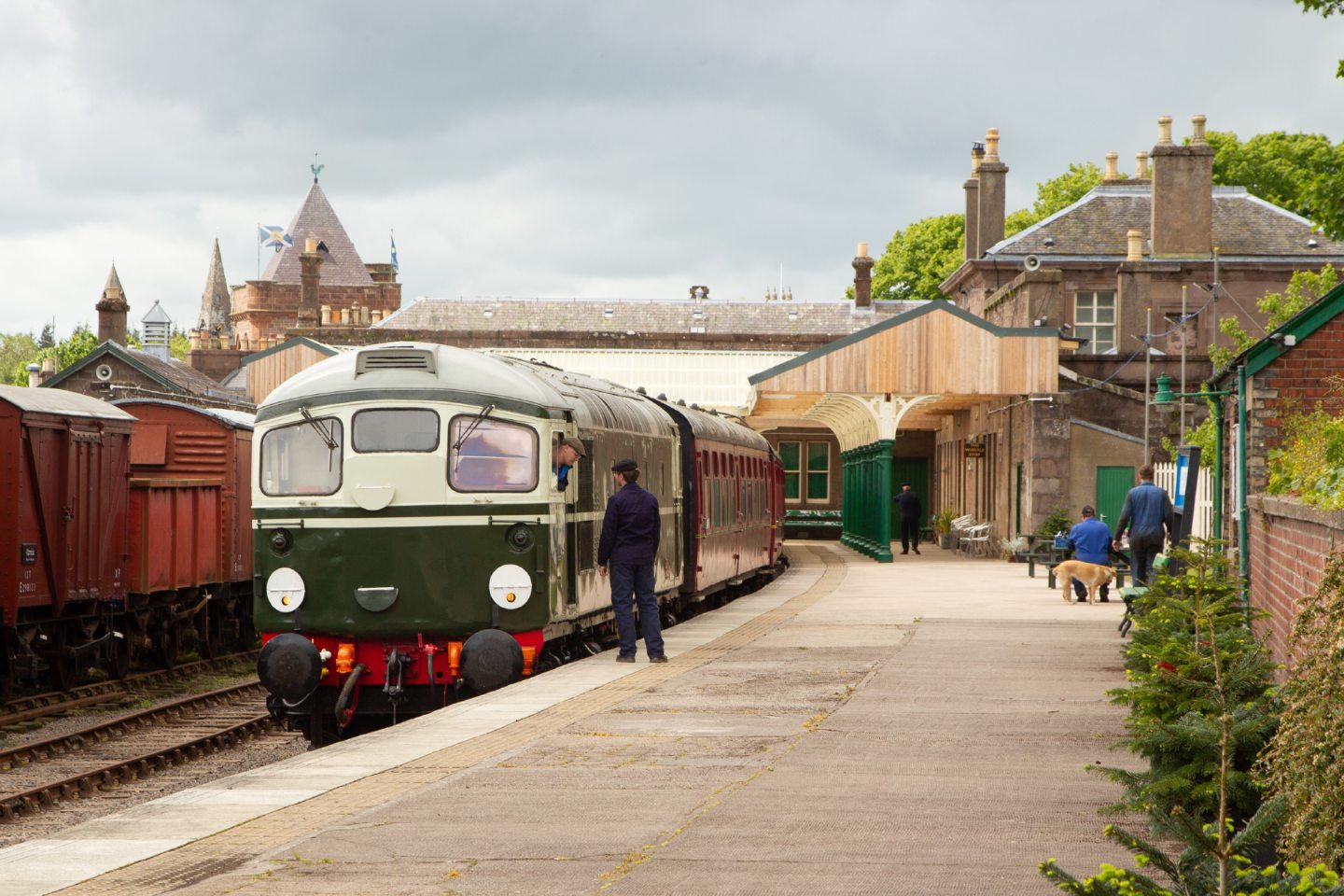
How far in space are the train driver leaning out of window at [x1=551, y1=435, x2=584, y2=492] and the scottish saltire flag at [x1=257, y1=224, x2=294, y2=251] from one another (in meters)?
96.9

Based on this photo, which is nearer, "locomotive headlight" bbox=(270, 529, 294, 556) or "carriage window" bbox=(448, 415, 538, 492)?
"locomotive headlight" bbox=(270, 529, 294, 556)

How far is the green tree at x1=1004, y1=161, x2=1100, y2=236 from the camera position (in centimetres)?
6250

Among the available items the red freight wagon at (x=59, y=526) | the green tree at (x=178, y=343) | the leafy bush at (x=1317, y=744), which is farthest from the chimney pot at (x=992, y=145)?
the green tree at (x=178, y=343)

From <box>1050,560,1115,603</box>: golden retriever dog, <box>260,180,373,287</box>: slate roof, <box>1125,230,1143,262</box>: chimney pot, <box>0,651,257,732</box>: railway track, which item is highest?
<box>260,180,373,287</box>: slate roof

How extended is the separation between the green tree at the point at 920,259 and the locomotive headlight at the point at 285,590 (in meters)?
57.0

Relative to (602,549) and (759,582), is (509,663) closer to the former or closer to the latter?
(602,549)

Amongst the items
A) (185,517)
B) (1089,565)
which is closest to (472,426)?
(185,517)

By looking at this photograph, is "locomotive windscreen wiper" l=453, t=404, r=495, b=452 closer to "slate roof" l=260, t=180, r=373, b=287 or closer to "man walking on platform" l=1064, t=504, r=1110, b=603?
"man walking on platform" l=1064, t=504, r=1110, b=603

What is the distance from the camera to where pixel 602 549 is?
14.0 meters

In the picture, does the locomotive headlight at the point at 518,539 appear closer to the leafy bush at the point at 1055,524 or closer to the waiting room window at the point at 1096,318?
the leafy bush at the point at 1055,524

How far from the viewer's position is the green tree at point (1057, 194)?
205 ft

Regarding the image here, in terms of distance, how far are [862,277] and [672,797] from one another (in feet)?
193

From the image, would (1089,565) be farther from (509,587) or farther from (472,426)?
(472,426)

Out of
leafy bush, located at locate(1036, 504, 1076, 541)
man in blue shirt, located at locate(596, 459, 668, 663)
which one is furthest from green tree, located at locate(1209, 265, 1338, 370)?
man in blue shirt, located at locate(596, 459, 668, 663)
